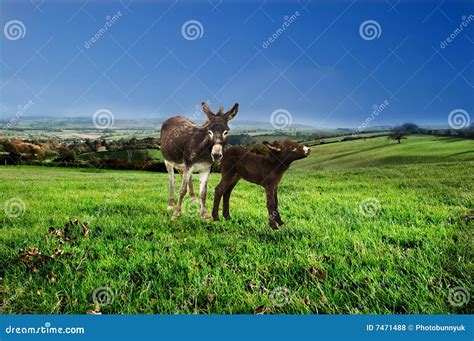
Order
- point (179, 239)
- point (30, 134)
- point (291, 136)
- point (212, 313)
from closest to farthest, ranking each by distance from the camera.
Answer: point (212, 313)
point (179, 239)
point (291, 136)
point (30, 134)

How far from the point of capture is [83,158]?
235 inches

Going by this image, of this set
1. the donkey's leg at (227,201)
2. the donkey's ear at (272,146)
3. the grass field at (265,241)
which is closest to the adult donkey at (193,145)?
the donkey's leg at (227,201)

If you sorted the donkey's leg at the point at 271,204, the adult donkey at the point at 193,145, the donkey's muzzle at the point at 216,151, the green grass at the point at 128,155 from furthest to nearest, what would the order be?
the green grass at the point at 128,155 → the donkey's leg at the point at 271,204 → the adult donkey at the point at 193,145 → the donkey's muzzle at the point at 216,151

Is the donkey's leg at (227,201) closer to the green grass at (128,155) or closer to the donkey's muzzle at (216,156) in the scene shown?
the donkey's muzzle at (216,156)

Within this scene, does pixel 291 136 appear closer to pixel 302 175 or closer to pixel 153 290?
pixel 302 175

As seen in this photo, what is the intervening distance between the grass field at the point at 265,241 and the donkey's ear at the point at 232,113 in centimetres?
110

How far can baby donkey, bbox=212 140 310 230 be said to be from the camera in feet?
15.6

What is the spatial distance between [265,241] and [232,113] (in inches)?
54.6

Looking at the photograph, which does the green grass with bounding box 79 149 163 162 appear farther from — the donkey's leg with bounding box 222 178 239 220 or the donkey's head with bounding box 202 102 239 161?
the donkey's head with bounding box 202 102 239 161

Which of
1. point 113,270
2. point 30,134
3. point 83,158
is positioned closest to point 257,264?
point 113,270

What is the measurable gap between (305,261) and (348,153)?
2.10 m

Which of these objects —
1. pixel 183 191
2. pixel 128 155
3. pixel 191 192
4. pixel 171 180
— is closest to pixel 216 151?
pixel 183 191

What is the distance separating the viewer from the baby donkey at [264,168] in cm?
476

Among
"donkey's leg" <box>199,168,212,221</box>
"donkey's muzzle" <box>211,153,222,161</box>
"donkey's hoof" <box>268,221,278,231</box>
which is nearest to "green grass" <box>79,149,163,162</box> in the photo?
Answer: "donkey's leg" <box>199,168,212,221</box>
